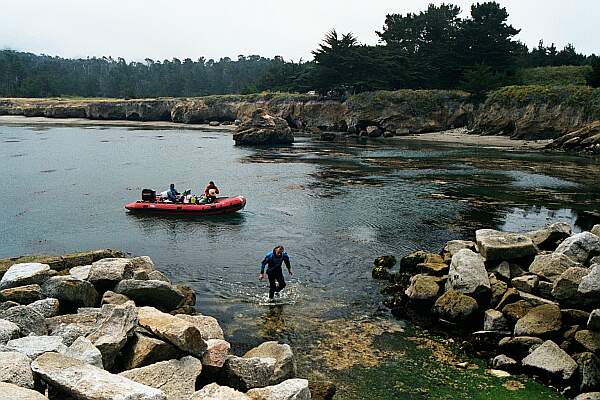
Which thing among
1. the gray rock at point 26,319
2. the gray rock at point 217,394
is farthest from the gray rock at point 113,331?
the gray rock at point 217,394

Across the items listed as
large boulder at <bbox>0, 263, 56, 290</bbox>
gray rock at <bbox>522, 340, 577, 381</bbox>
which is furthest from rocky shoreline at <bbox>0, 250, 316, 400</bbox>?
gray rock at <bbox>522, 340, 577, 381</bbox>

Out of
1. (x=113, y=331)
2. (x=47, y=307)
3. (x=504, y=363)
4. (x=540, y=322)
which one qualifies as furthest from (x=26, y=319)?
(x=540, y=322)

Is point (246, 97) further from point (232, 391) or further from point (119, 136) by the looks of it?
point (232, 391)

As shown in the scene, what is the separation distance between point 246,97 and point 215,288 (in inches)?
3873

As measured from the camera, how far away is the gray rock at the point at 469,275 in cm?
1625

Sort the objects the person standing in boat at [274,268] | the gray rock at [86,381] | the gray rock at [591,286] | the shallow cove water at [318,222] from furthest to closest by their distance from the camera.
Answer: the person standing in boat at [274,268] < the shallow cove water at [318,222] < the gray rock at [591,286] < the gray rock at [86,381]

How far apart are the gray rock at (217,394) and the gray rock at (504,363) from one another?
7.07 meters

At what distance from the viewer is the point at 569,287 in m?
14.7

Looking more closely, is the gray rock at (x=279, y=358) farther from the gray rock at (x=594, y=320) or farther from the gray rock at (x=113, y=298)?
the gray rock at (x=594, y=320)

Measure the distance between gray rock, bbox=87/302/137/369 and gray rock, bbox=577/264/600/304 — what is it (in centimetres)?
1096

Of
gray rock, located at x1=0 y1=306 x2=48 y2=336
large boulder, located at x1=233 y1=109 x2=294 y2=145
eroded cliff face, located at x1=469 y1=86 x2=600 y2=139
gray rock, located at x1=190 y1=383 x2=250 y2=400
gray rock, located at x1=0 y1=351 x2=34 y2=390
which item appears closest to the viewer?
gray rock, located at x1=0 y1=351 x2=34 y2=390

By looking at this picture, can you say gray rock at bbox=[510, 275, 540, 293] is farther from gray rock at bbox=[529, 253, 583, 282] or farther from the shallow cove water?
the shallow cove water

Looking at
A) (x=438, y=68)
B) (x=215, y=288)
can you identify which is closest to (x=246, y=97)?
(x=438, y=68)

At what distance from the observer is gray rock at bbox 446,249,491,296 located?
1625 centimetres
